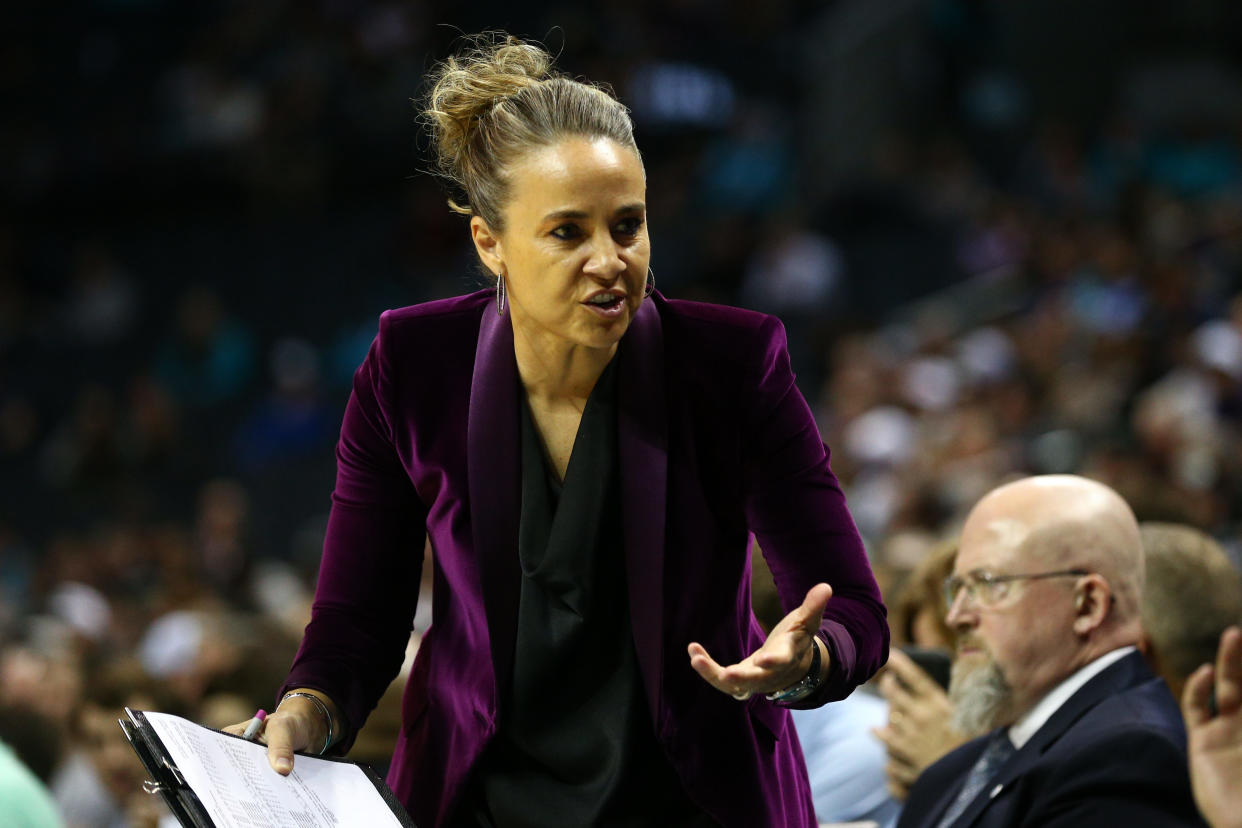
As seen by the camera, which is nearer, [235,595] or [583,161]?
[583,161]

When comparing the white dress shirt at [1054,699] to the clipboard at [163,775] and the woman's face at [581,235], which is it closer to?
the woman's face at [581,235]

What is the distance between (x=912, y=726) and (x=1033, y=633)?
0.38 meters

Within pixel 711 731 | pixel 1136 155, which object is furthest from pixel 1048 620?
pixel 1136 155

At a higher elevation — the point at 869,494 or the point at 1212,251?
the point at 1212,251

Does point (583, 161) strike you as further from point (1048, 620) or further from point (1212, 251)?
point (1212, 251)

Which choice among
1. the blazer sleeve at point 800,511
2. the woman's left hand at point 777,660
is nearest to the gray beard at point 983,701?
the blazer sleeve at point 800,511

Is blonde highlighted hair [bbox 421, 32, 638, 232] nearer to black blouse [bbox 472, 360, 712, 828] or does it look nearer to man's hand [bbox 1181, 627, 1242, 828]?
black blouse [bbox 472, 360, 712, 828]

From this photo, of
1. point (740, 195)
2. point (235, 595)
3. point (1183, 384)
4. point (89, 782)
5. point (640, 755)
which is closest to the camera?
point (640, 755)

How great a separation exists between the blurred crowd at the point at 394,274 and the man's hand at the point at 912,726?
5.76ft

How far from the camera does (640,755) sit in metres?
1.95

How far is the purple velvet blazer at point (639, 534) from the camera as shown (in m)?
1.94

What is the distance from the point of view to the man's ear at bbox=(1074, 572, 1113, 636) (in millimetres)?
2611

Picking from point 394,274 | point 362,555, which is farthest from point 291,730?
point 394,274

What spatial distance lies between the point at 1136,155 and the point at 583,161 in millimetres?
8043
